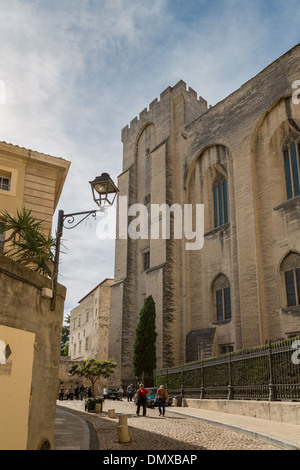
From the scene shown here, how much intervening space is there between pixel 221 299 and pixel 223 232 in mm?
3990

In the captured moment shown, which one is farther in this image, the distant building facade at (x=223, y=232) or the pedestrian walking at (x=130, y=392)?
the pedestrian walking at (x=130, y=392)

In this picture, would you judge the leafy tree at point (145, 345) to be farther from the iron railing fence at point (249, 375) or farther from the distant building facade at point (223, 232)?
the iron railing fence at point (249, 375)

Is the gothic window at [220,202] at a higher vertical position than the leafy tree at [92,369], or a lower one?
higher

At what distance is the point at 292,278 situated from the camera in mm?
19672

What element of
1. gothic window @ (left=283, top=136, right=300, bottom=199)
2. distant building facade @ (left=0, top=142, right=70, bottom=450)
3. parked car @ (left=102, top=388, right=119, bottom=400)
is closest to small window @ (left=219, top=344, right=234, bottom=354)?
parked car @ (left=102, top=388, right=119, bottom=400)

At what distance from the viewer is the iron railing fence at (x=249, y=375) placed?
37.8ft

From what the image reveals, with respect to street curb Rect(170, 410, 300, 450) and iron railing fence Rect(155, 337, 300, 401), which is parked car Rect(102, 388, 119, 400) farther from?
street curb Rect(170, 410, 300, 450)

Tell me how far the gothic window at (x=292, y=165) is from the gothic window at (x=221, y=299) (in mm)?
6247

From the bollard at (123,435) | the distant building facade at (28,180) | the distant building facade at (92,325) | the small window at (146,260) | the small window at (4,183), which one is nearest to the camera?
→ the bollard at (123,435)

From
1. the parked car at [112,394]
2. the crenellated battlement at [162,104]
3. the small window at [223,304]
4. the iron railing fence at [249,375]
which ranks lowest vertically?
the parked car at [112,394]

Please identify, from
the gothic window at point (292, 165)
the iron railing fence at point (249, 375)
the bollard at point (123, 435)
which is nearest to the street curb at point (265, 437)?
the iron railing fence at point (249, 375)

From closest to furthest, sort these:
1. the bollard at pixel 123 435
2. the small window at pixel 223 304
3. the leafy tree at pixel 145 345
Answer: the bollard at pixel 123 435 < the small window at pixel 223 304 < the leafy tree at pixel 145 345

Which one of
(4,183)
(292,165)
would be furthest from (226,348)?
(4,183)

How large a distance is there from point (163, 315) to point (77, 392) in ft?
37.1
